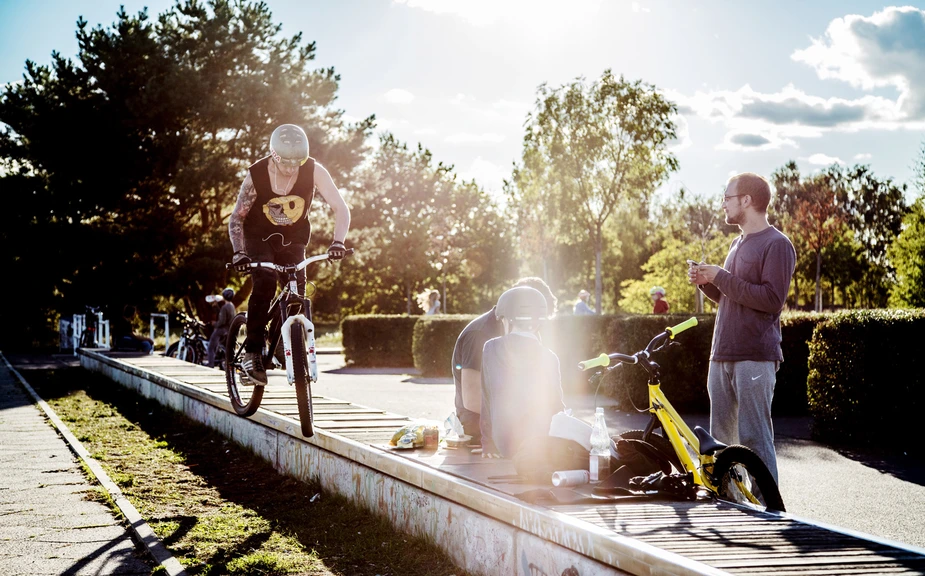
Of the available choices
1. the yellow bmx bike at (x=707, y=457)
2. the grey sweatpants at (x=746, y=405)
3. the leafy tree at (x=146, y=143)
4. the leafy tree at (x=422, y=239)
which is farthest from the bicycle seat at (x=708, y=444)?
the leafy tree at (x=422, y=239)

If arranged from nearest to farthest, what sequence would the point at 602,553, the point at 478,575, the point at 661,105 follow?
1. the point at 602,553
2. the point at 478,575
3. the point at 661,105

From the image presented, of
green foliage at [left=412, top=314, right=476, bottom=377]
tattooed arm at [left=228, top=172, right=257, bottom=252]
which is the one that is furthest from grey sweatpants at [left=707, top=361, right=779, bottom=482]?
green foliage at [left=412, top=314, right=476, bottom=377]

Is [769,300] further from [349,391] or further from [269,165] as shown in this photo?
[349,391]

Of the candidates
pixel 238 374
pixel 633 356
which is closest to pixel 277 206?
pixel 238 374

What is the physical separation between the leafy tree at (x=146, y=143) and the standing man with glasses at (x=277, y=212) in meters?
23.1

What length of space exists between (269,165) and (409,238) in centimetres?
4980

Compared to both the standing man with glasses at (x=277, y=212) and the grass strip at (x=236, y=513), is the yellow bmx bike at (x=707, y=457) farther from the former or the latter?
the standing man with glasses at (x=277, y=212)

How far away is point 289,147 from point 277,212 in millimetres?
551

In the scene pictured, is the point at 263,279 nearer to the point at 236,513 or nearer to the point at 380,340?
the point at 236,513

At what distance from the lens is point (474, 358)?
20.7 ft

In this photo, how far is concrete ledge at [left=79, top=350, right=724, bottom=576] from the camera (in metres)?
3.50

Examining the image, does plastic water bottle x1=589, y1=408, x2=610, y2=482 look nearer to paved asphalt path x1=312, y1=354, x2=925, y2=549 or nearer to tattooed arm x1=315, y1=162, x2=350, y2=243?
paved asphalt path x1=312, y1=354, x2=925, y2=549

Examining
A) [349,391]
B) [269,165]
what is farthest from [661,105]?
[269,165]

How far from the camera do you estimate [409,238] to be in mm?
56406
